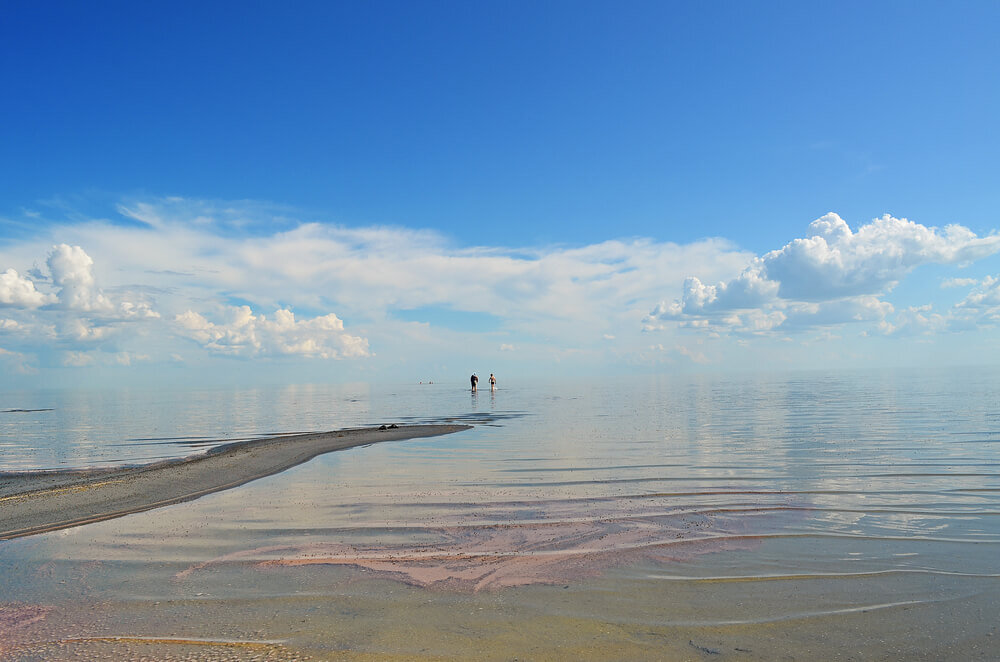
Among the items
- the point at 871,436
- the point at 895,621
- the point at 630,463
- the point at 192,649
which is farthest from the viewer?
the point at 871,436

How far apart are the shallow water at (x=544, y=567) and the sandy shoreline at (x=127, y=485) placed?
45.2 inches

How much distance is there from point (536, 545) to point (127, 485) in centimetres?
1378

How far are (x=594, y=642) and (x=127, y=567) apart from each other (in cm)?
815

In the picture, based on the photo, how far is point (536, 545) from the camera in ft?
36.2

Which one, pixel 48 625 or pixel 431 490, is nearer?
pixel 48 625

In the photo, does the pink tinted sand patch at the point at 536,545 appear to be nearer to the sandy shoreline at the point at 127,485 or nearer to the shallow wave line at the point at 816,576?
the shallow wave line at the point at 816,576

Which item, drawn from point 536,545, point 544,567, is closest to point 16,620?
point 544,567

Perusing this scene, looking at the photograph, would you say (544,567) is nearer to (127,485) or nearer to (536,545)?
(536,545)

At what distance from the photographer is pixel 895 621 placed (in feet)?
24.1

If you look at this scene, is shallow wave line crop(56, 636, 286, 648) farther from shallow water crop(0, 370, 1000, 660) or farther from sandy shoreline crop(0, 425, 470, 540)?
sandy shoreline crop(0, 425, 470, 540)

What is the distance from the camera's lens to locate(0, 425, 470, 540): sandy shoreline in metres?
13.9

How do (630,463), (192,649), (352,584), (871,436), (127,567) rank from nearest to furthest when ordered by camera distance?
(192,649), (352,584), (127,567), (630,463), (871,436)

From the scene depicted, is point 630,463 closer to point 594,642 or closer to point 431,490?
point 431,490

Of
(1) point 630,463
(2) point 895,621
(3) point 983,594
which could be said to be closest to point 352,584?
(2) point 895,621
